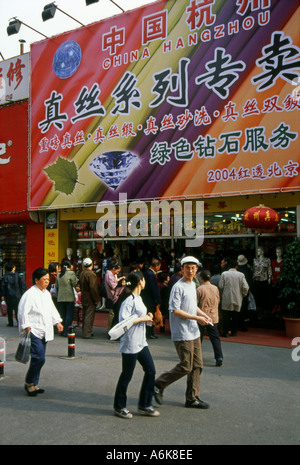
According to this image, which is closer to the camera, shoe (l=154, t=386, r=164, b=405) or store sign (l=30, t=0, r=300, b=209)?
shoe (l=154, t=386, r=164, b=405)

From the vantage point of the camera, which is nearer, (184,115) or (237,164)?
(237,164)

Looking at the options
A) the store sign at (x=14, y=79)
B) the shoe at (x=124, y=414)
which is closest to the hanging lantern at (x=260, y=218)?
the shoe at (x=124, y=414)

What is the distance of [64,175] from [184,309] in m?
10.5

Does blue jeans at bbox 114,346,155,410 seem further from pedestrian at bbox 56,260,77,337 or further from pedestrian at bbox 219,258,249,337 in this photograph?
pedestrian at bbox 56,260,77,337

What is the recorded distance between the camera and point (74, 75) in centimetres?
1505

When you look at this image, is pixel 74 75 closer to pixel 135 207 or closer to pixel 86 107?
pixel 86 107

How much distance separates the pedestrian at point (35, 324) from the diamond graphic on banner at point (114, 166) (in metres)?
7.63

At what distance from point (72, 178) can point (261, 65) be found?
6918 mm

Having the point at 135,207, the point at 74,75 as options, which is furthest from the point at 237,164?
the point at 74,75

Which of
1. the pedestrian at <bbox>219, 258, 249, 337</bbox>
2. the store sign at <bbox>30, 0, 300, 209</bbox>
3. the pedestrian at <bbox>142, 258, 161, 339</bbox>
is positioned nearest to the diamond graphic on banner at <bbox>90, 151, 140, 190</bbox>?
the store sign at <bbox>30, 0, 300, 209</bbox>

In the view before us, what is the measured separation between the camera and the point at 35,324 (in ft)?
20.2

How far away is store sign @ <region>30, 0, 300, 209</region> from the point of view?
11.0 metres

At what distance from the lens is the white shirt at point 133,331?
5.07 m

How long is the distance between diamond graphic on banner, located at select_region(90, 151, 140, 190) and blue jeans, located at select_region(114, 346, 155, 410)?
29.1 feet
